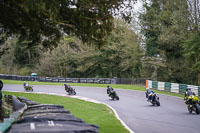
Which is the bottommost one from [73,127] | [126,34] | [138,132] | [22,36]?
[138,132]

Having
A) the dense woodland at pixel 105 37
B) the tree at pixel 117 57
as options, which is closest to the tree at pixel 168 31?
the dense woodland at pixel 105 37

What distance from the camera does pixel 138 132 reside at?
1084 centimetres

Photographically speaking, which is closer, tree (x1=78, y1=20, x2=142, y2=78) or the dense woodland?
the dense woodland

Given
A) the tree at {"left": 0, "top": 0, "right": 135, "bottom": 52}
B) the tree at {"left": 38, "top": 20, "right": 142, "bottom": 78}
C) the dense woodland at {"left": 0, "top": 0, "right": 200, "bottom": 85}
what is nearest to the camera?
the tree at {"left": 0, "top": 0, "right": 135, "bottom": 52}

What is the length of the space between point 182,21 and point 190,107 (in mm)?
21170

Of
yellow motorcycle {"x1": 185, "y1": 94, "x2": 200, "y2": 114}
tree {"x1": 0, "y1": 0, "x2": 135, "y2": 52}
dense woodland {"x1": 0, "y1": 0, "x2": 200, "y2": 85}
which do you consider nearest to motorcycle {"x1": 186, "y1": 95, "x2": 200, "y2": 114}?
yellow motorcycle {"x1": 185, "y1": 94, "x2": 200, "y2": 114}

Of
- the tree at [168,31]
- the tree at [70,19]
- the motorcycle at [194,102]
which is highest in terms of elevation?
the tree at [168,31]

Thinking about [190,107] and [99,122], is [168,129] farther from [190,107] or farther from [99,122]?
[190,107]

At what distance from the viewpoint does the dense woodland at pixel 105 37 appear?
Answer: 37.4 feet

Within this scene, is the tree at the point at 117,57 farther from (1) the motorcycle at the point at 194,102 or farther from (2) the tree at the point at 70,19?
(2) the tree at the point at 70,19

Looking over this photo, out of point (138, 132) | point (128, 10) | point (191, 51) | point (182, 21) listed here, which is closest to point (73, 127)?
point (138, 132)

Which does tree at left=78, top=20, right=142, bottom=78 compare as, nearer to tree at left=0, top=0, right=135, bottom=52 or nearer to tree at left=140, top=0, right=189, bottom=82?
tree at left=140, top=0, right=189, bottom=82

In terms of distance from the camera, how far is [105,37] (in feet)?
55.5

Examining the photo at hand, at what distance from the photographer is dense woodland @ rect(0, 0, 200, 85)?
37.4 ft
